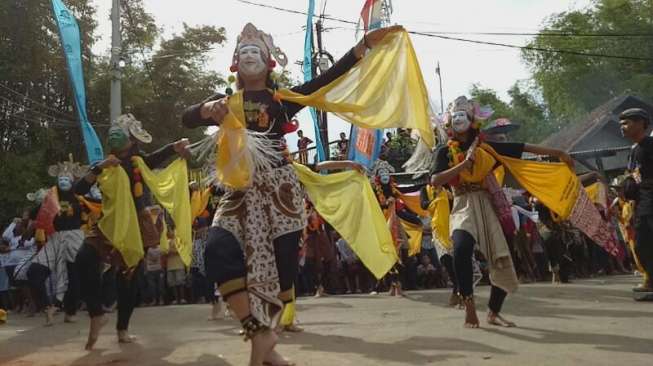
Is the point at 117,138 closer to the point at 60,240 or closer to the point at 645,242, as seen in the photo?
the point at 60,240

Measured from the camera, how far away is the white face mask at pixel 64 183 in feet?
26.9

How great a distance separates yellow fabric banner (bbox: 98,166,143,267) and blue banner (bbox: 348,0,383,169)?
7.09 m

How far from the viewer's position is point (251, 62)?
441cm

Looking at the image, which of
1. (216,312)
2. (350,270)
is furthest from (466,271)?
(350,270)

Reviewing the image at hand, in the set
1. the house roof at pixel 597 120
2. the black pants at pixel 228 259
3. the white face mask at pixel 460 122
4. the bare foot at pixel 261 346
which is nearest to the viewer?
the bare foot at pixel 261 346

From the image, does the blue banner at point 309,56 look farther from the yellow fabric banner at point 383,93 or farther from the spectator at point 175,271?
the yellow fabric banner at point 383,93

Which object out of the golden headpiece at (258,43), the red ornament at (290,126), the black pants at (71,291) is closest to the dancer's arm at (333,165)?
the red ornament at (290,126)

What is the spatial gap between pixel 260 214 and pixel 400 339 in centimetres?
168

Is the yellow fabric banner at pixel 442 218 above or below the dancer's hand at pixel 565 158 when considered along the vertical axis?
below

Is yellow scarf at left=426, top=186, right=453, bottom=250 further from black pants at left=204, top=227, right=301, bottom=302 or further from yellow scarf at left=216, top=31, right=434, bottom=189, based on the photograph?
black pants at left=204, top=227, right=301, bottom=302

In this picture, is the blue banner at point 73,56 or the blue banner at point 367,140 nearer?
the blue banner at point 367,140

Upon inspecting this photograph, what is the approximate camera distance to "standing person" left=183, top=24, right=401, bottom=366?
377 cm

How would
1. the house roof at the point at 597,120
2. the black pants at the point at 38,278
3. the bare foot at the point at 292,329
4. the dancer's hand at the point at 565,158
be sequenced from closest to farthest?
the dancer's hand at the point at 565,158 < the bare foot at the point at 292,329 < the black pants at the point at 38,278 < the house roof at the point at 597,120

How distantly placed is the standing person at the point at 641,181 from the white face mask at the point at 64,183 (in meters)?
6.32
